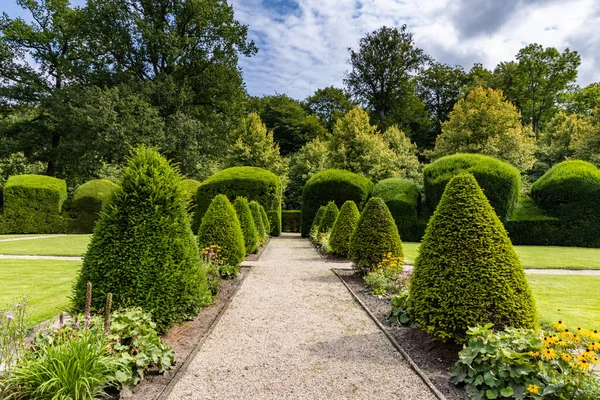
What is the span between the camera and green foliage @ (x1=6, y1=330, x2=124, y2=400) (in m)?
2.57

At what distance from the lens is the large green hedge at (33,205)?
1961 cm

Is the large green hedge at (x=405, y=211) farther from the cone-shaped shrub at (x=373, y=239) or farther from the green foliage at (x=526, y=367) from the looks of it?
the green foliage at (x=526, y=367)

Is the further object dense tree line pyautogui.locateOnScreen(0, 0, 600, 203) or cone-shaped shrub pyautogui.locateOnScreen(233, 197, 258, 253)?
dense tree line pyautogui.locateOnScreen(0, 0, 600, 203)

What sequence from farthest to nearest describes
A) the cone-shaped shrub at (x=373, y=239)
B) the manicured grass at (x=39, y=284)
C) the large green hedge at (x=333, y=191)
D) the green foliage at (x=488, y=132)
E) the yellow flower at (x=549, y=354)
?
the green foliage at (x=488, y=132) → the large green hedge at (x=333, y=191) → the cone-shaped shrub at (x=373, y=239) → the manicured grass at (x=39, y=284) → the yellow flower at (x=549, y=354)

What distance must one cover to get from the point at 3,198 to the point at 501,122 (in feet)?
98.7

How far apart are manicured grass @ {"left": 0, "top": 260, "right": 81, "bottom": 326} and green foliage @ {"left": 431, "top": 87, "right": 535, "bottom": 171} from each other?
898 inches

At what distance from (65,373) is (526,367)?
3.51 metres

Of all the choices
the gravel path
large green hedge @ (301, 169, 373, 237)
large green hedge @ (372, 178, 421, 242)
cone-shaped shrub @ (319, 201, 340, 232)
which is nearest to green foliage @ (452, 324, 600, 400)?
the gravel path

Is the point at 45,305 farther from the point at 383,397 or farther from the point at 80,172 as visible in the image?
the point at 80,172

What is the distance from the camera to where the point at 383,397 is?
117 inches

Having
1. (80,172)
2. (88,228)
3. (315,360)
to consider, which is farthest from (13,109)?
(315,360)

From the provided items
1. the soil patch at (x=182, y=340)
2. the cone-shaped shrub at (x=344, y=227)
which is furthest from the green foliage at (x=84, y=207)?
the soil patch at (x=182, y=340)

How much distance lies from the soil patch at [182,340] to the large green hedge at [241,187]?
1110 centimetres

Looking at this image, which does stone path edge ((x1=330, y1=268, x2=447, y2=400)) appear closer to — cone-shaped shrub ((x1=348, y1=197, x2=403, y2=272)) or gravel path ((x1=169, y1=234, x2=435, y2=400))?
gravel path ((x1=169, y1=234, x2=435, y2=400))
